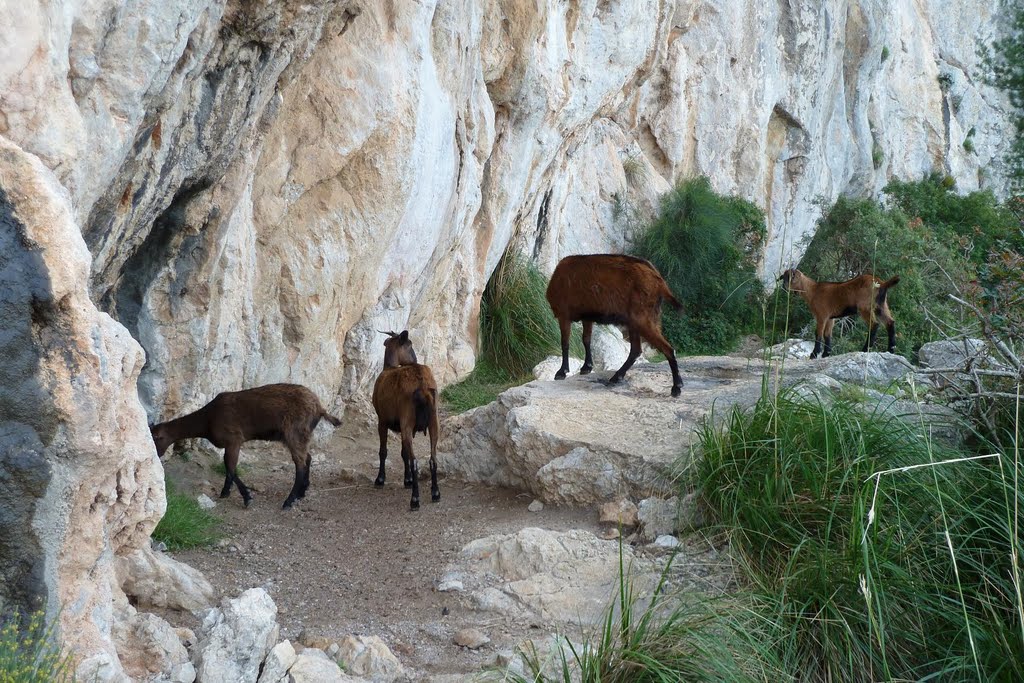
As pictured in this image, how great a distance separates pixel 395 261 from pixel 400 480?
2.39 m

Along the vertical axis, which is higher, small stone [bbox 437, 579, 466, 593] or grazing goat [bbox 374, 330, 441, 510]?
grazing goat [bbox 374, 330, 441, 510]

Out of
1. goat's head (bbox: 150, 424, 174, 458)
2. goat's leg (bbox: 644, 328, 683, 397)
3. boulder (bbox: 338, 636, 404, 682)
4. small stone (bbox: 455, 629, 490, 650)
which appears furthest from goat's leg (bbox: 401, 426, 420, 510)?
boulder (bbox: 338, 636, 404, 682)

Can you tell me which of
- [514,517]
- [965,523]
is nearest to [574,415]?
[514,517]

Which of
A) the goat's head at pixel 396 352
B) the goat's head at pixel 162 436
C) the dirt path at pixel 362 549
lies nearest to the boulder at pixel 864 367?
the dirt path at pixel 362 549

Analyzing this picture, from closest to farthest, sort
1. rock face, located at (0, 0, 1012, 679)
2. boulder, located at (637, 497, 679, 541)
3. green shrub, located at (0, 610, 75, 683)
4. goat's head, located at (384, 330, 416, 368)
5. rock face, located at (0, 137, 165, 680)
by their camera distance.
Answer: green shrub, located at (0, 610, 75, 683), rock face, located at (0, 137, 165, 680), rock face, located at (0, 0, 1012, 679), boulder, located at (637, 497, 679, 541), goat's head, located at (384, 330, 416, 368)

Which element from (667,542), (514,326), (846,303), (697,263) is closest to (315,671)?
(667,542)

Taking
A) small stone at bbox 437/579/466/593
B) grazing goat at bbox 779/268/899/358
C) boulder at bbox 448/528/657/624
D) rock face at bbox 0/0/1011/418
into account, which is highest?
rock face at bbox 0/0/1011/418

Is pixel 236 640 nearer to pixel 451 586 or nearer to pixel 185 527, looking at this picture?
pixel 451 586

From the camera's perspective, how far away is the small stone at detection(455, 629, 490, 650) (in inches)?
189

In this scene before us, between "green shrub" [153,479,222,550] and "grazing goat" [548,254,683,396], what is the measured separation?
3331 millimetres

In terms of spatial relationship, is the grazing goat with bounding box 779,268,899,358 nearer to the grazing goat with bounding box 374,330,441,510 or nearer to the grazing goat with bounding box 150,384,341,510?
the grazing goat with bounding box 374,330,441,510

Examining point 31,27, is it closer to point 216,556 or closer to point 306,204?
point 216,556

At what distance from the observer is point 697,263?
57.8 ft

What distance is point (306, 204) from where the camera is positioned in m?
8.73
